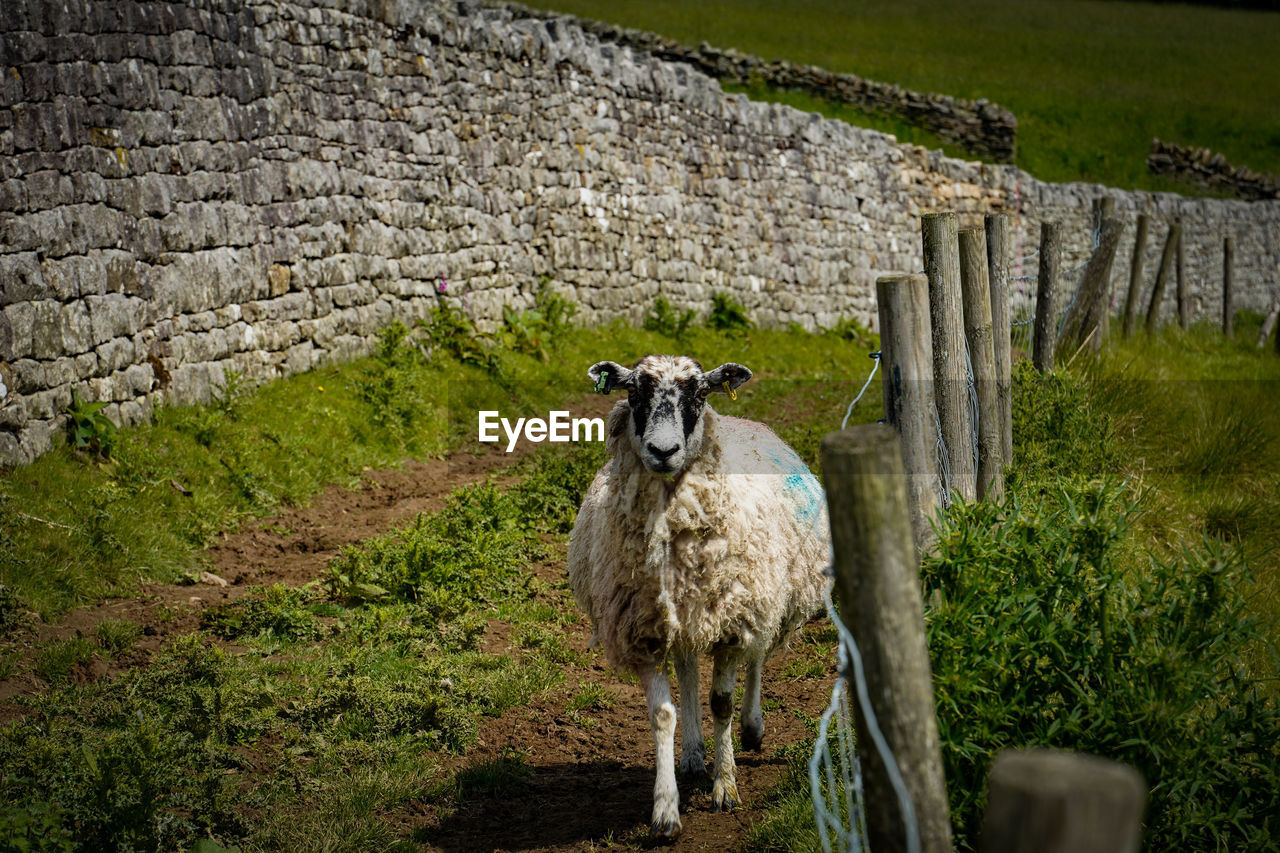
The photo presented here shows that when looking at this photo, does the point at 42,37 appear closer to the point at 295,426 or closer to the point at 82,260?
the point at 82,260

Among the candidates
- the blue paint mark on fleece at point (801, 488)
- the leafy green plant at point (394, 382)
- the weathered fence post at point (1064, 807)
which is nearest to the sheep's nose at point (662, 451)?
the blue paint mark on fleece at point (801, 488)

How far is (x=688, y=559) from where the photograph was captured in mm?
4617

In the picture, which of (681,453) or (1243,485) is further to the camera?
(1243,485)

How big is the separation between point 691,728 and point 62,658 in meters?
3.23

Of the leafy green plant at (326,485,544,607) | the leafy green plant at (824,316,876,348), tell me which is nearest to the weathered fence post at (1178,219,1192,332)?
the leafy green plant at (824,316,876,348)

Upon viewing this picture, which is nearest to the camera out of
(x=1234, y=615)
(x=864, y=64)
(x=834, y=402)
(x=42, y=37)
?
(x=1234, y=615)

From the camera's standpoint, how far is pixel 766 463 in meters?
5.30

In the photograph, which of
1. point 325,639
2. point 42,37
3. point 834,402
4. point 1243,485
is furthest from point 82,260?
point 1243,485

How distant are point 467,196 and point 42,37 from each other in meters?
5.20

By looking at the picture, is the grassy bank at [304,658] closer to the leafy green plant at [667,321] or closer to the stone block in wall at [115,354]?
the stone block in wall at [115,354]

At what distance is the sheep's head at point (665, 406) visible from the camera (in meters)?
4.50

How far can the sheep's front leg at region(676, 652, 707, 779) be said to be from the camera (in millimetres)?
4863

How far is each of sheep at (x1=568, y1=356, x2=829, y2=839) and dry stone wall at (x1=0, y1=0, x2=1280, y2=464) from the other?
4509 mm

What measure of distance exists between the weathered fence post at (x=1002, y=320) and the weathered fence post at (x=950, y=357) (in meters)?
0.67
